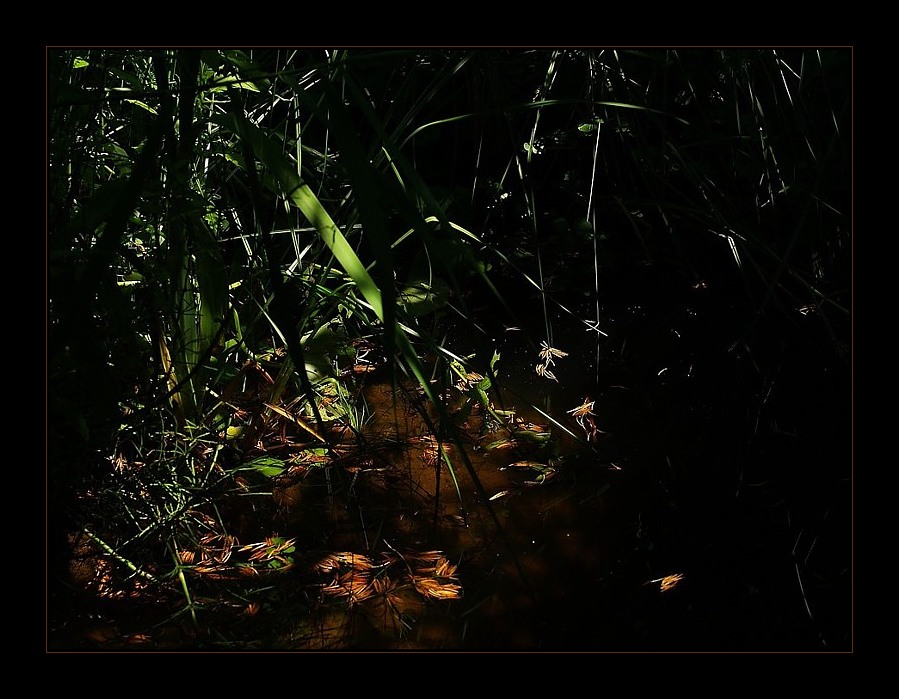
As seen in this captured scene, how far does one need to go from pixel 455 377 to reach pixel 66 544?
0.67 metres

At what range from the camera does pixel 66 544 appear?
1.11 metres

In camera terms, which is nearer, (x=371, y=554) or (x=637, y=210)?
(x=371, y=554)

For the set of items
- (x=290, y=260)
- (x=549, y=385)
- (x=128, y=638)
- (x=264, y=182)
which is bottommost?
(x=128, y=638)

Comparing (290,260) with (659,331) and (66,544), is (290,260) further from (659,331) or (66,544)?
(659,331)

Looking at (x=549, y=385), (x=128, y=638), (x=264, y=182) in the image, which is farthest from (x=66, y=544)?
(x=549, y=385)

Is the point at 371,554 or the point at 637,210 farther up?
the point at 637,210

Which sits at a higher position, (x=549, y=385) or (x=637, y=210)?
(x=637, y=210)

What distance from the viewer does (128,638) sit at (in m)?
1.01

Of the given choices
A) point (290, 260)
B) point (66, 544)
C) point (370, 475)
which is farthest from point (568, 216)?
point (66, 544)
